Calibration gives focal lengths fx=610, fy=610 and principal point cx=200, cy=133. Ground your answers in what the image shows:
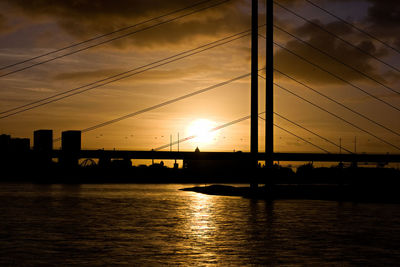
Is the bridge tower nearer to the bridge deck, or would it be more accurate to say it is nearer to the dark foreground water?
the dark foreground water

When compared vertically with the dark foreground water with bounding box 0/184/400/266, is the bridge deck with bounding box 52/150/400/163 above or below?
above

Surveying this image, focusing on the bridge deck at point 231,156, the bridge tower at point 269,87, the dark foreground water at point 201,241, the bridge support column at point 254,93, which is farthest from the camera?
the bridge deck at point 231,156

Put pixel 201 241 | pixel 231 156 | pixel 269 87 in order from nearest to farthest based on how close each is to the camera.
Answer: pixel 201 241
pixel 269 87
pixel 231 156

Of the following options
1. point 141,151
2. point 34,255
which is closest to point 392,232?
point 34,255

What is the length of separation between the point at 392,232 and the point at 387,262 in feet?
30.6

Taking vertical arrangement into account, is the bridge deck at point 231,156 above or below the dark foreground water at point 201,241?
above

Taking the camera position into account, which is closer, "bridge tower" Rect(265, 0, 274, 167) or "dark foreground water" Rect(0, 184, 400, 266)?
"dark foreground water" Rect(0, 184, 400, 266)

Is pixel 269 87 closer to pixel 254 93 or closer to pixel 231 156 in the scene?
pixel 254 93

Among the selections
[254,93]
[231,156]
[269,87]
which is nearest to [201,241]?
[269,87]

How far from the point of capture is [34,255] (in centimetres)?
1844

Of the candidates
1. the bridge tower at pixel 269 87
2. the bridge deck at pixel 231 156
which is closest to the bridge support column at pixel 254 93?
the bridge tower at pixel 269 87

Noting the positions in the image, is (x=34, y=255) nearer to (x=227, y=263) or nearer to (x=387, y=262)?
(x=227, y=263)

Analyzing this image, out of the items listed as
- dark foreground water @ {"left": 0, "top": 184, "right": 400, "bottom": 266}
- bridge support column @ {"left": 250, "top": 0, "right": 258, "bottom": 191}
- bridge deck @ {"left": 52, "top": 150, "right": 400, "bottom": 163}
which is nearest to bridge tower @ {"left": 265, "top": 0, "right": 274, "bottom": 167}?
bridge support column @ {"left": 250, "top": 0, "right": 258, "bottom": 191}

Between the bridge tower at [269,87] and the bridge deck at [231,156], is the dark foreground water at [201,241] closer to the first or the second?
the bridge tower at [269,87]
